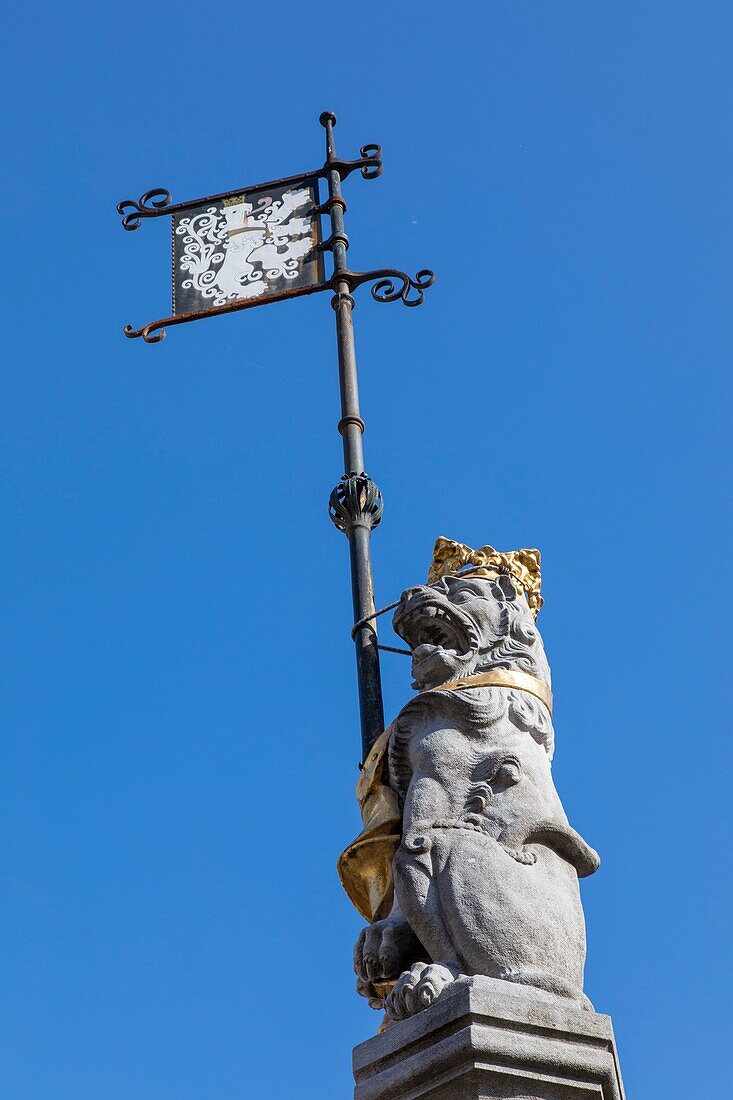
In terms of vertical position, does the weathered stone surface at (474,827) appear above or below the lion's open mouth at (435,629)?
below

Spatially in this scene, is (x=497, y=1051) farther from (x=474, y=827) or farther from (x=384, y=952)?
(x=474, y=827)

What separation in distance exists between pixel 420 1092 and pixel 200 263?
5.99 metres

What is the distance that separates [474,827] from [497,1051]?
1.01 m

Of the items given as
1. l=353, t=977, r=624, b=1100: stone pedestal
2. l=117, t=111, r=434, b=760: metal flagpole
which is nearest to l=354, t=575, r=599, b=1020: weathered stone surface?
l=353, t=977, r=624, b=1100: stone pedestal

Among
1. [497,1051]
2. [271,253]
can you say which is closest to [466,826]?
[497,1051]

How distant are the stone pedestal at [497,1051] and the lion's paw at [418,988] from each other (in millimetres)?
48

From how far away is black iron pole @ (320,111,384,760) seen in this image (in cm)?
774

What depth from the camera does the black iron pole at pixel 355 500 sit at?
774cm

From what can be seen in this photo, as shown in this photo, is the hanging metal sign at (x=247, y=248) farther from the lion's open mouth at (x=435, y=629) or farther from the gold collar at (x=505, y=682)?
the gold collar at (x=505, y=682)

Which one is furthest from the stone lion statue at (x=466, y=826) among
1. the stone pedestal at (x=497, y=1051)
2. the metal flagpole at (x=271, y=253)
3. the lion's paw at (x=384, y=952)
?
the metal flagpole at (x=271, y=253)

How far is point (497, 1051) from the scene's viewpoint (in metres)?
5.73

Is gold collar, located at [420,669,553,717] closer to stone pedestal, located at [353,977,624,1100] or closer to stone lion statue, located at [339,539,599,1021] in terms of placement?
stone lion statue, located at [339,539,599,1021]

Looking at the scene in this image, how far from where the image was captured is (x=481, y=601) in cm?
755

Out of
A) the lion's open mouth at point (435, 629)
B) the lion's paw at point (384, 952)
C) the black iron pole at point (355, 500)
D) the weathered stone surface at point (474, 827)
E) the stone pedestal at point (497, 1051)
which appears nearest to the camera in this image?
the stone pedestal at point (497, 1051)
